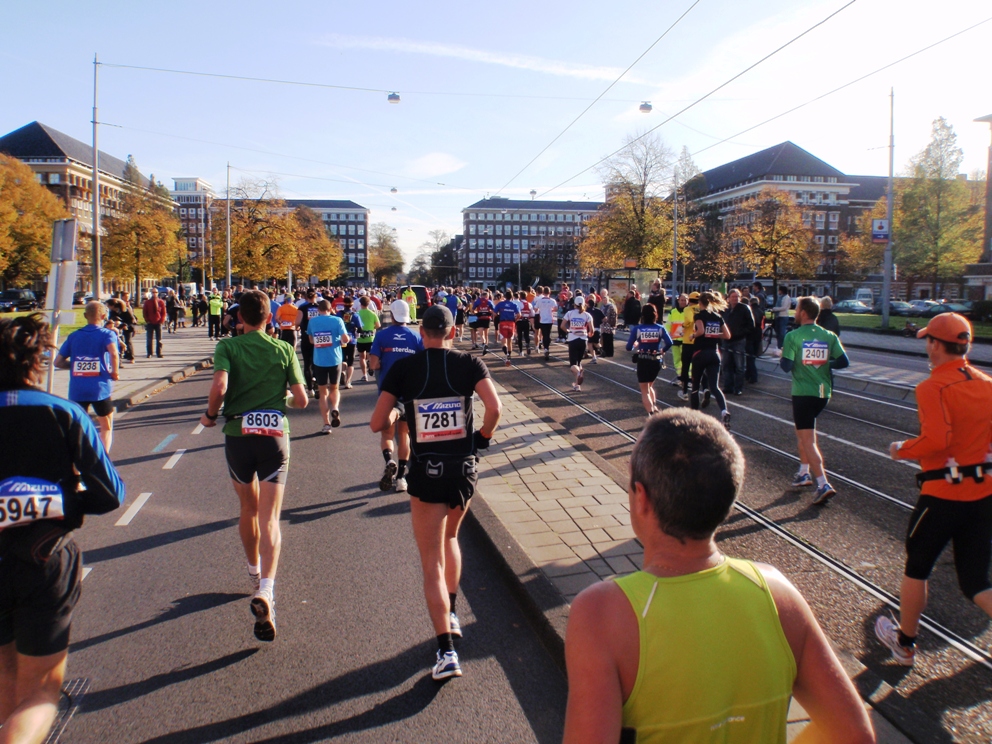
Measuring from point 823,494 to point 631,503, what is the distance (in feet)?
18.1

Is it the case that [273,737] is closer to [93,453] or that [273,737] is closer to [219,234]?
[93,453]

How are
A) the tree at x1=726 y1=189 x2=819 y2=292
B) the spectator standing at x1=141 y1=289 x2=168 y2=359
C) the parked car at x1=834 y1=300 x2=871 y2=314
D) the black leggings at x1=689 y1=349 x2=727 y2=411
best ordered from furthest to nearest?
the parked car at x1=834 y1=300 x2=871 y2=314 < the tree at x1=726 y1=189 x2=819 y2=292 < the spectator standing at x1=141 y1=289 x2=168 y2=359 < the black leggings at x1=689 y1=349 x2=727 y2=411

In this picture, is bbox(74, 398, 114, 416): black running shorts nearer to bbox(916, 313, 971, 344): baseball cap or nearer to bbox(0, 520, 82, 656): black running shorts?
bbox(0, 520, 82, 656): black running shorts

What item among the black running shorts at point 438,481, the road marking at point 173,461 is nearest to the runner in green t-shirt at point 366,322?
the road marking at point 173,461

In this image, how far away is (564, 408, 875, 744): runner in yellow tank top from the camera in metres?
1.39

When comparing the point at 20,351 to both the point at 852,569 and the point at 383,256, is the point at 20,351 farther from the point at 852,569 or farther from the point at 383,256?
the point at 383,256

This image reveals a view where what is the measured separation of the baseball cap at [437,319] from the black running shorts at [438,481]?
27.9 inches

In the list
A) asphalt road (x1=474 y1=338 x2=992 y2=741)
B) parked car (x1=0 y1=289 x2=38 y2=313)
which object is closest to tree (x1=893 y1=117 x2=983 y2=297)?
asphalt road (x1=474 y1=338 x2=992 y2=741)

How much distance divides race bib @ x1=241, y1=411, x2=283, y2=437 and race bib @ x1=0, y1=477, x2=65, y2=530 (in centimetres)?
167

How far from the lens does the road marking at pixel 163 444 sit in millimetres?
9234

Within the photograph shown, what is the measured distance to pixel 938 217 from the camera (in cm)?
5434

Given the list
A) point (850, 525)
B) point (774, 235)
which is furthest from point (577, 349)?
point (774, 235)

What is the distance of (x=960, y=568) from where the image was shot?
3.55 m

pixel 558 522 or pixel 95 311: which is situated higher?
pixel 95 311
